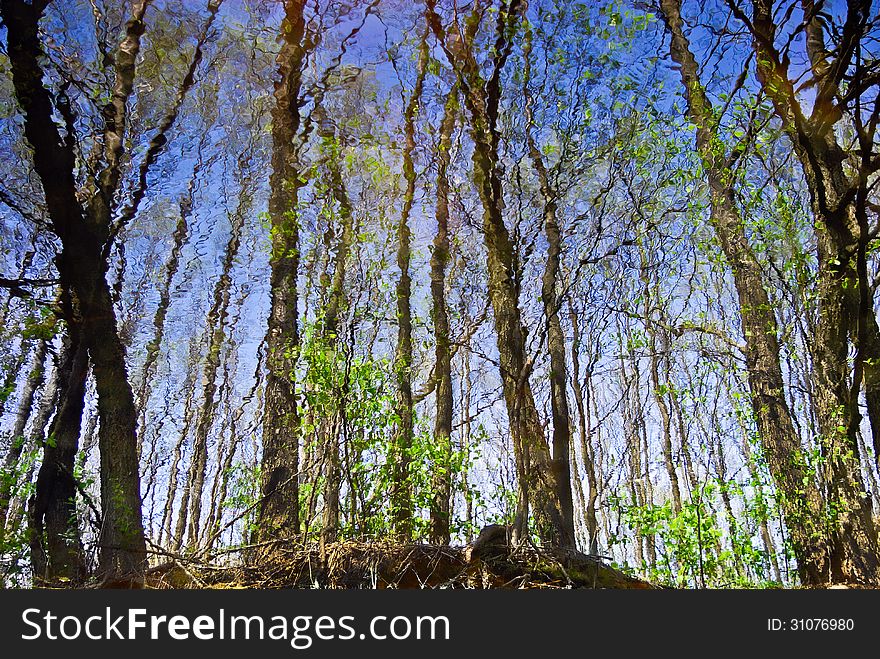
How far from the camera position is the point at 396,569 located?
12.2 feet

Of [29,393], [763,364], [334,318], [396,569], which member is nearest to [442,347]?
[334,318]

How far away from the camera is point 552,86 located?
17.3 feet

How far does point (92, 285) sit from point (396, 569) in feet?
10.4

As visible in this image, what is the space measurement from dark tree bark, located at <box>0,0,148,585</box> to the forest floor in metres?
0.53

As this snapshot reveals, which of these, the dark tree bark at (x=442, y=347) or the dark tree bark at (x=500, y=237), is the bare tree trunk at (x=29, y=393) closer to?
the dark tree bark at (x=442, y=347)

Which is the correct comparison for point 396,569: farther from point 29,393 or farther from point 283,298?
point 29,393

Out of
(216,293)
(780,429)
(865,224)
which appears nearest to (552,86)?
(865,224)

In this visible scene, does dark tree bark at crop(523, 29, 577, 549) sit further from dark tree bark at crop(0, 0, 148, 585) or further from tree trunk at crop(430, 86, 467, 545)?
dark tree bark at crop(0, 0, 148, 585)

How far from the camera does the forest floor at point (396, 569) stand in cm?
368

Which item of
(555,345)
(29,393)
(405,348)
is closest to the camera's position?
(555,345)

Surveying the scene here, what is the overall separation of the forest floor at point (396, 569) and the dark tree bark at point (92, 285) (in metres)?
0.53

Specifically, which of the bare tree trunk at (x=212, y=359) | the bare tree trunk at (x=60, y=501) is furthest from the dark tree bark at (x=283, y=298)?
the bare tree trunk at (x=212, y=359)

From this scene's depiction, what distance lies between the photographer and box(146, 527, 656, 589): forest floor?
3.68m

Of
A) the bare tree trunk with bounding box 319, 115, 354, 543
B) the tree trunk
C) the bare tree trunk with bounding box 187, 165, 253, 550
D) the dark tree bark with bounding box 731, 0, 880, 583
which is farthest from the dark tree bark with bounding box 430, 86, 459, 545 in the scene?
the bare tree trunk with bounding box 187, 165, 253, 550
